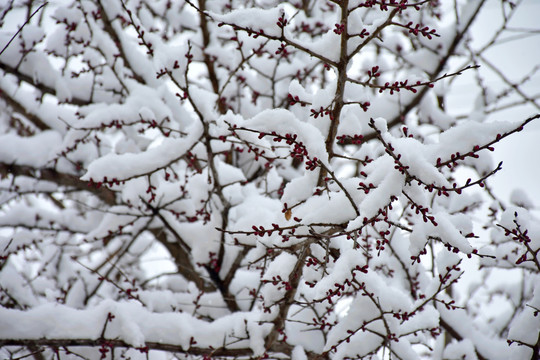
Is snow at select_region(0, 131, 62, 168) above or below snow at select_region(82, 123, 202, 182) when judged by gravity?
above

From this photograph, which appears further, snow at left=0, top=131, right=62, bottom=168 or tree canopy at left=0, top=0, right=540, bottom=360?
snow at left=0, top=131, right=62, bottom=168

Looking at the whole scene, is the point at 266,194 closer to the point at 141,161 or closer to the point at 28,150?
the point at 141,161

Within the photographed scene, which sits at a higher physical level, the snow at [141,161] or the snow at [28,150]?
the snow at [28,150]

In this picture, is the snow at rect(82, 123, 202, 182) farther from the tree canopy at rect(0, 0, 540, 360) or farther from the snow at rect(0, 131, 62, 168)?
the snow at rect(0, 131, 62, 168)

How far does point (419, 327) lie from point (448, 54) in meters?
3.25

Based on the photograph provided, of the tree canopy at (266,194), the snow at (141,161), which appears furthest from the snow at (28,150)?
the snow at (141,161)

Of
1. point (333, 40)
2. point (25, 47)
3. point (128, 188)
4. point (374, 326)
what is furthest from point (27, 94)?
point (374, 326)

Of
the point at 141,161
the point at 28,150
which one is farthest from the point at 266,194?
the point at 28,150

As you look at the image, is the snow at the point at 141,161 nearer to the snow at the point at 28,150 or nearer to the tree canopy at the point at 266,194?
the tree canopy at the point at 266,194

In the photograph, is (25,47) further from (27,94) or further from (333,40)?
(333,40)

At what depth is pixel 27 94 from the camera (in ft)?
14.5

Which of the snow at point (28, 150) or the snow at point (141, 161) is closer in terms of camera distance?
the snow at point (141, 161)

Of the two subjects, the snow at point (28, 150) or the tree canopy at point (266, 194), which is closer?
the tree canopy at point (266, 194)

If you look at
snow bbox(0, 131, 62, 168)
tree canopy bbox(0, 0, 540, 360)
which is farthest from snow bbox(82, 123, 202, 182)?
snow bbox(0, 131, 62, 168)
